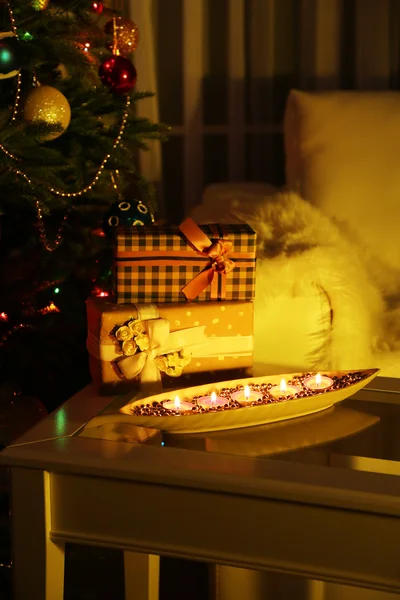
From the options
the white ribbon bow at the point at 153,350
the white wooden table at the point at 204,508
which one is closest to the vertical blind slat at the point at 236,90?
the white ribbon bow at the point at 153,350

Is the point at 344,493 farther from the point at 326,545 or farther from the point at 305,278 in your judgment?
the point at 305,278

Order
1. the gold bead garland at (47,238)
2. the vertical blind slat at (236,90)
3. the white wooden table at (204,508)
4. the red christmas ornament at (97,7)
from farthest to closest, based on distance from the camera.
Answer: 1. the vertical blind slat at (236,90)
2. the red christmas ornament at (97,7)
3. the gold bead garland at (47,238)
4. the white wooden table at (204,508)

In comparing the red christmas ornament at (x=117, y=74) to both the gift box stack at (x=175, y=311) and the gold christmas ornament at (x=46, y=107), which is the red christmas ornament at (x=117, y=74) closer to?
the gold christmas ornament at (x=46, y=107)

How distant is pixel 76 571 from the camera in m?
1.33

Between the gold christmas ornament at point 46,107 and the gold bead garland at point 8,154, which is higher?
the gold christmas ornament at point 46,107

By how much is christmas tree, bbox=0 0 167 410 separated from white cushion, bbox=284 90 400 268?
15.3 inches

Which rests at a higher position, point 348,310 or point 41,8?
point 41,8

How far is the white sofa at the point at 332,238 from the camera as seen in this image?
1.35 metres

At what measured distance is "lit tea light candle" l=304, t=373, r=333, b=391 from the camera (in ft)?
3.33

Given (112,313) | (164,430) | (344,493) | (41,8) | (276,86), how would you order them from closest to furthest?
(344,493)
(164,430)
(112,313)
(41,8)
(276,86)

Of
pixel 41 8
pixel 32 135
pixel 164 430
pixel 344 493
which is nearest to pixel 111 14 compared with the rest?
pixel 41 8

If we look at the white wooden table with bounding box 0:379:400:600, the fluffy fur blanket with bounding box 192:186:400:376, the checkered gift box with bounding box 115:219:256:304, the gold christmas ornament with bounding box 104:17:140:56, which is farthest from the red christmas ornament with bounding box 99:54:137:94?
the white wooden table with bounding box 0:379:400:600

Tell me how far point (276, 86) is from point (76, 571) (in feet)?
5.35

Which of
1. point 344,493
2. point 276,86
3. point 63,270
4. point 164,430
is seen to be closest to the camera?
point 344,493
